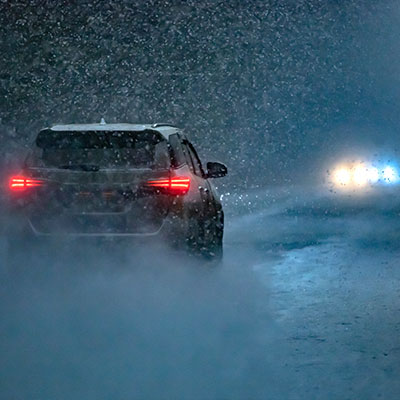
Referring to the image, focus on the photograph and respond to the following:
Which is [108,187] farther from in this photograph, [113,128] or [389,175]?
[389,175]

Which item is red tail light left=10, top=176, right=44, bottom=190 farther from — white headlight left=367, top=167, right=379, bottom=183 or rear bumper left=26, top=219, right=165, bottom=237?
white headlight left=367, top=167, right=379, bottom=183

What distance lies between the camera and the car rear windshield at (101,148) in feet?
30.8

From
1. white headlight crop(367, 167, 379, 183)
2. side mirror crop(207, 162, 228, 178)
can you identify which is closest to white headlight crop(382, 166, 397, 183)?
white headlight crop(367, 167, 379, 183)

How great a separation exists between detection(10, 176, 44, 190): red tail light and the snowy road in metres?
0.55

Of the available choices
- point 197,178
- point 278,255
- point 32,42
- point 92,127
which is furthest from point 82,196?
point 32,42

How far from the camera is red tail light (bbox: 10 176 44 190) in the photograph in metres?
9.38

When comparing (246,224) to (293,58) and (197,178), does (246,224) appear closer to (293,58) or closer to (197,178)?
(197,178)

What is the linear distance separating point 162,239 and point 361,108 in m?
79.9

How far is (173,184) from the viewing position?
9.38m

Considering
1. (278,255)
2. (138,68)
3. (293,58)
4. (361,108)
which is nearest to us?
(278,255)

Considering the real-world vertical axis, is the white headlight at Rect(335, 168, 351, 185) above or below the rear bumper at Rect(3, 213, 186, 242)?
below

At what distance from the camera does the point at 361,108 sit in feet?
289

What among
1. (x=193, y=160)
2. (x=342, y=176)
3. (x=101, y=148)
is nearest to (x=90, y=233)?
(x=101, y=148)

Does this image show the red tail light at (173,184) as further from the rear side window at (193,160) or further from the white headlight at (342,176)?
the white headlight at (342,176)
